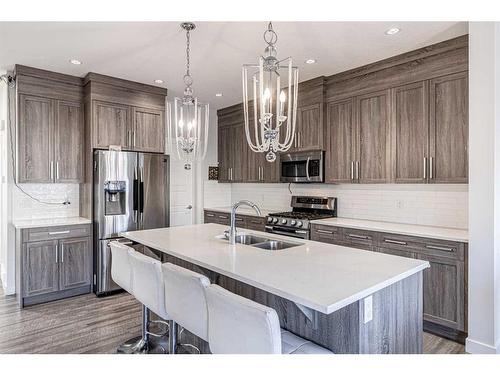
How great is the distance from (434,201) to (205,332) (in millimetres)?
2877

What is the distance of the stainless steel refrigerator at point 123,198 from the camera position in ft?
13.2

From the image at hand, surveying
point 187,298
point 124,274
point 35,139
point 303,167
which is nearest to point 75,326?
point 124,274

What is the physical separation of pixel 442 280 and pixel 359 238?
0.85m

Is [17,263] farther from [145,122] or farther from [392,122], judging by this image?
Answer: [392,122]

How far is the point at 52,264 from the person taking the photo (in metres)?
3.78

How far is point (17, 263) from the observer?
3.79 m

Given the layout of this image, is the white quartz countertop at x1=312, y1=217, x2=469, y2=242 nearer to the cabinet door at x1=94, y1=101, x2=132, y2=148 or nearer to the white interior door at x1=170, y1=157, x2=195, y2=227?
the white interior door at x1=170, y1=157, x2=195, y2=227

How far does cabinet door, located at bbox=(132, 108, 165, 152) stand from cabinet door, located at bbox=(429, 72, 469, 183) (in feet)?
11.0

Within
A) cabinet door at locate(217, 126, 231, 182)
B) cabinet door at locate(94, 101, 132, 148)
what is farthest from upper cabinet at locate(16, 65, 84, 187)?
cabinet door at locate(217, 126, 231, 182)

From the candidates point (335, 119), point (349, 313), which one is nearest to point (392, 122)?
point (335, 119)

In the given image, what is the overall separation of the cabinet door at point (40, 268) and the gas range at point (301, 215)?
2.62 meters

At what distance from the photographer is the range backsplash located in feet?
11.0

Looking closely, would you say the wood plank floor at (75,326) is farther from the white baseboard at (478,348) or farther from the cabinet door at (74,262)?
the cabinet door at (74,262)

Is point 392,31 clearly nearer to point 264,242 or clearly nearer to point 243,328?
point 264,242
